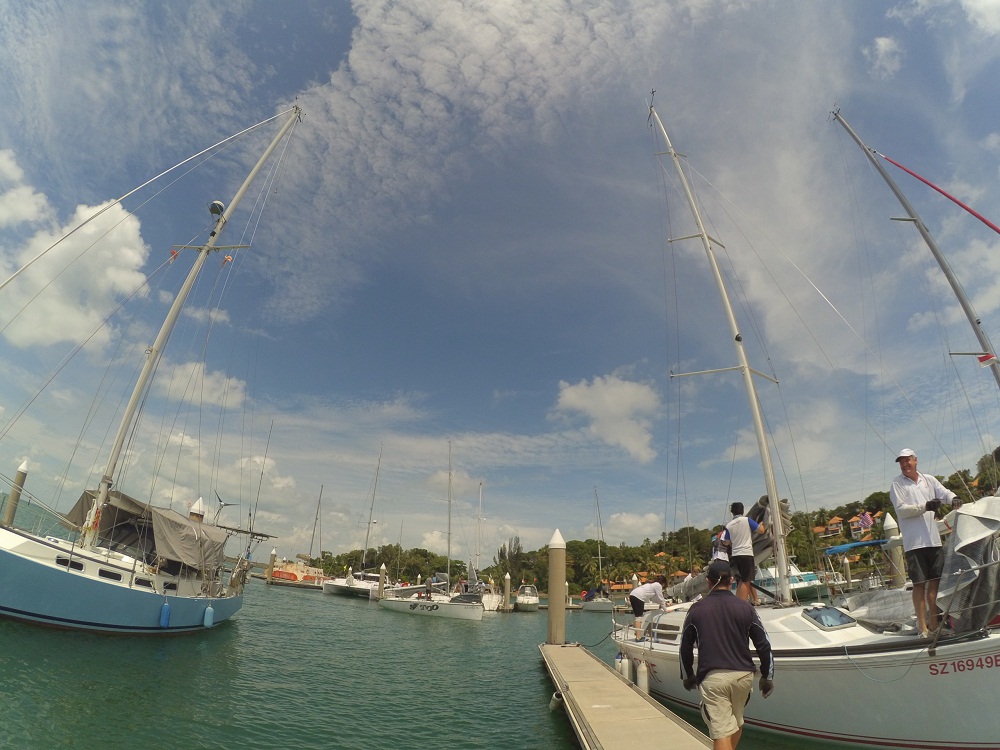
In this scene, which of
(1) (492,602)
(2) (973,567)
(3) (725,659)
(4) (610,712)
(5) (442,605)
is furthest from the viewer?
(1) (492,602)

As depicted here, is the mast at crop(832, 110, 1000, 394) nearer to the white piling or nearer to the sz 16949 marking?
the sz 16949 marking

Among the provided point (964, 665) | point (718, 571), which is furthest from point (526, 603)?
point (718, 571)

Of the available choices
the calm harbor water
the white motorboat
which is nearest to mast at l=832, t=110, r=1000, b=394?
the calm harbor water

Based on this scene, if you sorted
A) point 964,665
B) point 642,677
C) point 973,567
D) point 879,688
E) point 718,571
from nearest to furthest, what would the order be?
1. point 718,571
2. point 973,567
3. point 964,665
4. point 879,688
5. point 642,677

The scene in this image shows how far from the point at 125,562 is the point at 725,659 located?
22.9 meters

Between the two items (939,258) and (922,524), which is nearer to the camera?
(922,524)

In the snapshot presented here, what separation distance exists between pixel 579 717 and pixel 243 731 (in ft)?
26.7

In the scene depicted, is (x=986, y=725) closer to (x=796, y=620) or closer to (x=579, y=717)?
(x=796, y=620)

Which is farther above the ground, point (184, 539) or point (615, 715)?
point (184, 539)

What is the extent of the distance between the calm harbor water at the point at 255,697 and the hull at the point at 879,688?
0.41m

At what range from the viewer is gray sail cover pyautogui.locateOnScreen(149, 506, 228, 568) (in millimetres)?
21641

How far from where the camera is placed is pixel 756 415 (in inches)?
592

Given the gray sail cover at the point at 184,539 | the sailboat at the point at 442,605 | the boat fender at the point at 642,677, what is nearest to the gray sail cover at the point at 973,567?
the boat fender at the point at 642,677

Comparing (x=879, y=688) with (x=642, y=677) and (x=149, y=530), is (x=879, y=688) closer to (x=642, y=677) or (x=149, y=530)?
(x=642, y=677)
